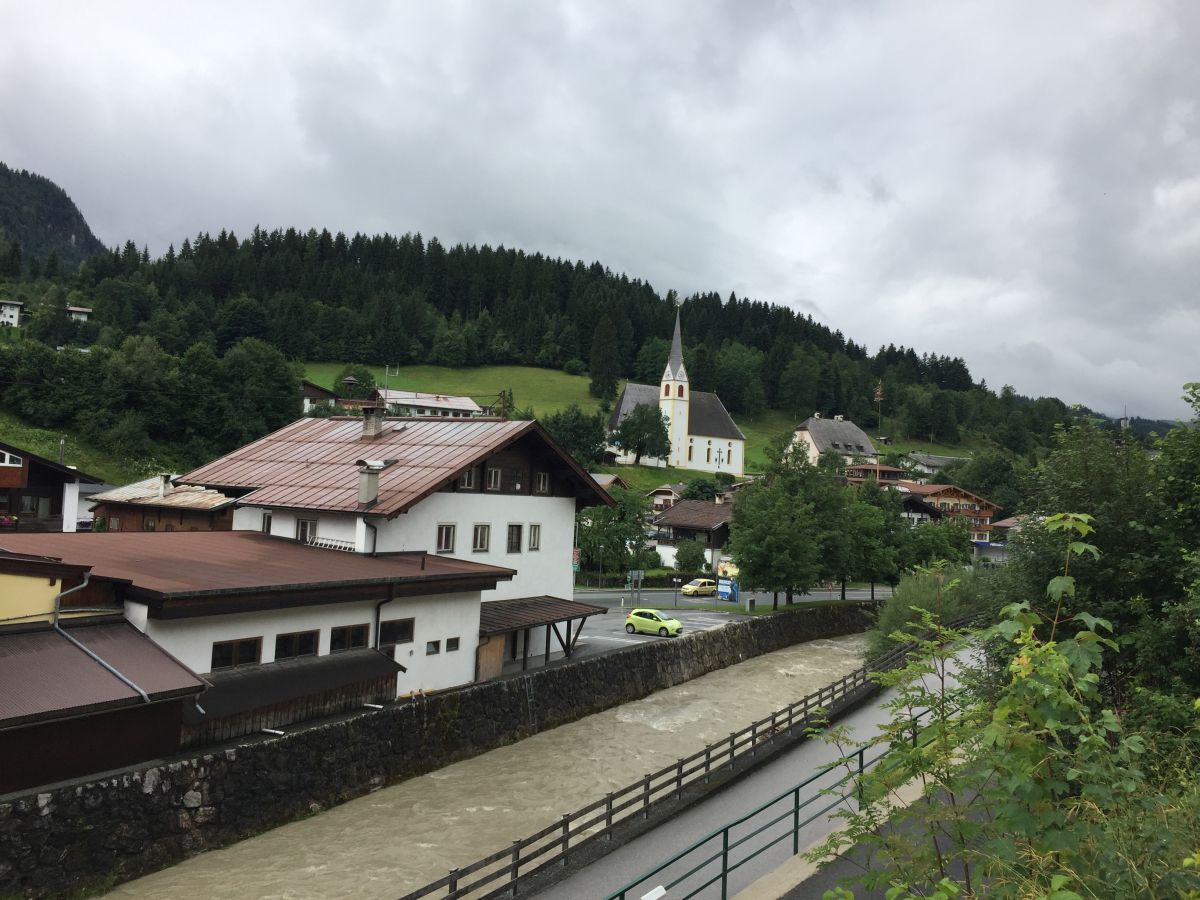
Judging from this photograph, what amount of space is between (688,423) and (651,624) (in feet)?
329

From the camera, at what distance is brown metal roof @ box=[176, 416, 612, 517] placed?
26750 millimetres

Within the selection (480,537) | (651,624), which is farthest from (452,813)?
(651,624)

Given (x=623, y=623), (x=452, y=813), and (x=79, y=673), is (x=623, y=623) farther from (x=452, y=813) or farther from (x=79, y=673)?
(x=79, y=673)

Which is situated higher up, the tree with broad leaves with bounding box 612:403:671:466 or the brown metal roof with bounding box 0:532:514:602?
the tree with broad leaves with bounding box 612:403:671:466

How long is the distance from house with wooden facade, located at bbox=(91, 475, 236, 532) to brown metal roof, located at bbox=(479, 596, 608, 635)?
11.3 m

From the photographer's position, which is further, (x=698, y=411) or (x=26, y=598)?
(x=698, y=411)

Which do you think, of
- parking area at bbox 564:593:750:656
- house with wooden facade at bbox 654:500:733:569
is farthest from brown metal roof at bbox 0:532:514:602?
house with wooden facade at bbox 654:500:733:569

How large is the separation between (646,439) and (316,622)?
104 m

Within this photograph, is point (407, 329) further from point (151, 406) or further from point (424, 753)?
point (424, 753)

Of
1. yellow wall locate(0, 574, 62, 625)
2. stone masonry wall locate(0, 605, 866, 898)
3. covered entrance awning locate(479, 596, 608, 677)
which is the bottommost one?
stone masonry wall locate(0, 605, 866, 898)

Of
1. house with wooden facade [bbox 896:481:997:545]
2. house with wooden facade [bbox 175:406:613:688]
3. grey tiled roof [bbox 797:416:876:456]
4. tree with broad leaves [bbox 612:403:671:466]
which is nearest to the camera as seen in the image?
house with wooden facade [bbox 175:406:613:688]

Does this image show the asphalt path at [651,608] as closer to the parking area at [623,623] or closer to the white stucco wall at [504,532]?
the parking area at [623,623]

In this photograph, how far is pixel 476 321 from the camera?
163m

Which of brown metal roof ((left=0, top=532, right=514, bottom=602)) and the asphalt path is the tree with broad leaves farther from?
brown metal roof ((left=0, top=532, right=514, bottom=602))
